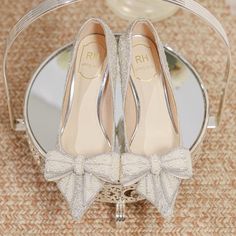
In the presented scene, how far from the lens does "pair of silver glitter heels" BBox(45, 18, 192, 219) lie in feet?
2.88

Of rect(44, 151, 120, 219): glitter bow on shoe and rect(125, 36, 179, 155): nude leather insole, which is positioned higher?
rect(125, 36, 179, 155): nude leather insole

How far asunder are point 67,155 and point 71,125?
0.09 meters

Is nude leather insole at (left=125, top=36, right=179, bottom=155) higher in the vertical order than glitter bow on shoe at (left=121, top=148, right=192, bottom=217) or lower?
higher

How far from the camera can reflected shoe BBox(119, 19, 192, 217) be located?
0.88 m

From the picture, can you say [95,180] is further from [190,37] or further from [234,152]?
[190,37]

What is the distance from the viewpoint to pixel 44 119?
3.31 ft

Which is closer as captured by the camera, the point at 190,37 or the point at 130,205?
the point at 130,205

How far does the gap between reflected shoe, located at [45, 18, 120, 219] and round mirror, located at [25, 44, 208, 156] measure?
0.04 m

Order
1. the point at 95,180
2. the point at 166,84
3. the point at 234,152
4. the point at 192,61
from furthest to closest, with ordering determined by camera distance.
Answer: the point at 192,61 < the point at 234,152 < the point at 166,84 < the point at 95,180

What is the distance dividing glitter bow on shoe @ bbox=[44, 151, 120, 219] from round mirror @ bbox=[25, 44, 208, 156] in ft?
0.30

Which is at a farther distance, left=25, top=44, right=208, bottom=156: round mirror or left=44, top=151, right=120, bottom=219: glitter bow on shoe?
left=25, top=44, right=208, bottom=156: round mirror

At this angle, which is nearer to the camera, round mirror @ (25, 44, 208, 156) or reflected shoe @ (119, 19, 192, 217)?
reflected shoe @ (119, 19, 192, 217)

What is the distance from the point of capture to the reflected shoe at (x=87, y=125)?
0.88 m

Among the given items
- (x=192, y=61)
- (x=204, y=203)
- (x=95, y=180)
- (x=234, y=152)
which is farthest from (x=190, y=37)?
(x=95, y=180)
